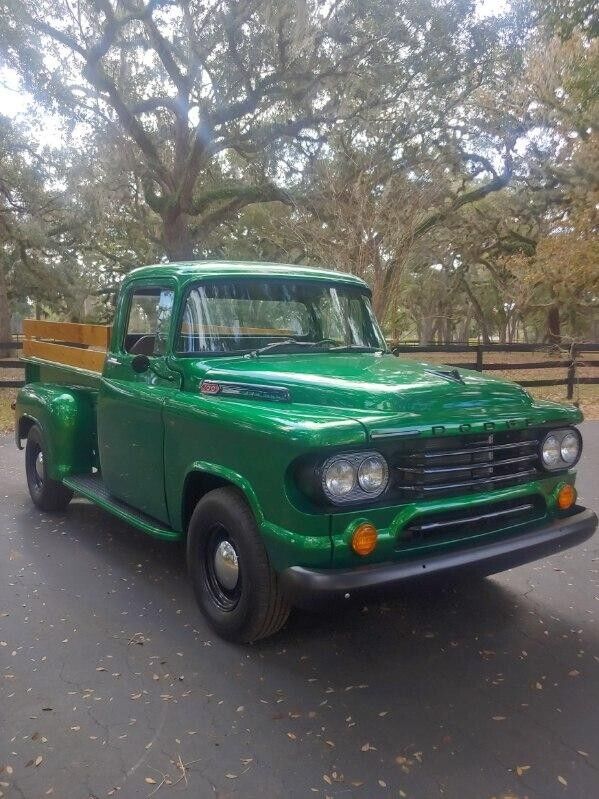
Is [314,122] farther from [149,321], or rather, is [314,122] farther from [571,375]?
[149,321]

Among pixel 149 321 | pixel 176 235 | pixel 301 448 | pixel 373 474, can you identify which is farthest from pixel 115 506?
pixel 176 235

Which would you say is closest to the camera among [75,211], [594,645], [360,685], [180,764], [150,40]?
[180,764]

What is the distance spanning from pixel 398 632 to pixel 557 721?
3.24 feet

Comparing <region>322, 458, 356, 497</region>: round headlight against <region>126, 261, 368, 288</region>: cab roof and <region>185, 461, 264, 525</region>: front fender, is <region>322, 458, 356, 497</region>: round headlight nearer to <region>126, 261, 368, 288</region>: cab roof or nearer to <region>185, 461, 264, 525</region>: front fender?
<region>185, 461, 264, 525</region>: front fender

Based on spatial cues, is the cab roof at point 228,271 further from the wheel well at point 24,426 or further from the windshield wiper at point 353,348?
the wheel well at point 24,426

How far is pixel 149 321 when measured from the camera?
4.62 metres

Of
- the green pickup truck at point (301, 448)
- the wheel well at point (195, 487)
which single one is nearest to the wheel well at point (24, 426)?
the green pickup truck at point (301, 448)

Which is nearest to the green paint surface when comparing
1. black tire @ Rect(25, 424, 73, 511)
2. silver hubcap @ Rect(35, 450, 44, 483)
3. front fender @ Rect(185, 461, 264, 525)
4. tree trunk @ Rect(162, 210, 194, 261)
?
front fender @ Rect(185, 461, 264, 525)

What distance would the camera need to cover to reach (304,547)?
2.90 metres

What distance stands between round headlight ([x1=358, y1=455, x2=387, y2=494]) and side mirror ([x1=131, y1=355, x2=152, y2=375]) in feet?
6.00

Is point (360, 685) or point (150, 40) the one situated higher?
point (150, 40)

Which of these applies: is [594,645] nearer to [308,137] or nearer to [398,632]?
[398,632]

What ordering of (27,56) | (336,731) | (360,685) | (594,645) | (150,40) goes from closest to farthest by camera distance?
(336,731)
(360,685)
(594,645)
(27,56)
(150,40)

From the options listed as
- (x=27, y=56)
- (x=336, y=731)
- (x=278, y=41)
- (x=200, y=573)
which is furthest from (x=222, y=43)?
(x=336, y=731)
